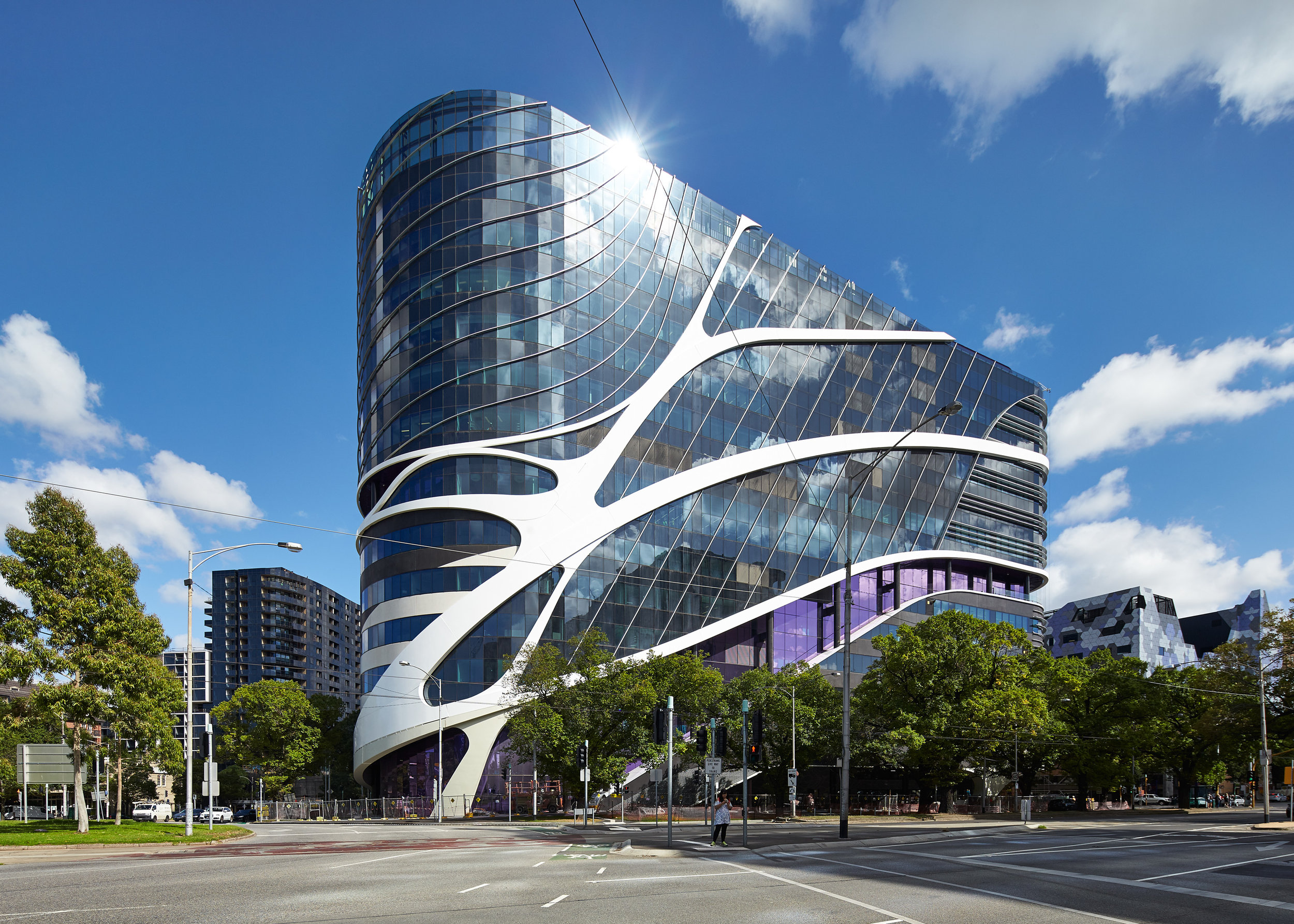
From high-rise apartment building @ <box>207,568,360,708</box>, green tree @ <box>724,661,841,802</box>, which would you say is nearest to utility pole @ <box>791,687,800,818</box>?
green tree @ <box>724,661,841,802</box>

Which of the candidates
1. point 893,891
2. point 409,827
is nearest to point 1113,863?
point 893,891

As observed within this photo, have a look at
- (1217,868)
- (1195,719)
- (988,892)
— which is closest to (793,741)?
(1195,719)

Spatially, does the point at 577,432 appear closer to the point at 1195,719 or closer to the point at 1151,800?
the point at 1195,719

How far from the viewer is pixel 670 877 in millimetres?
20031

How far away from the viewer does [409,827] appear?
170 feet

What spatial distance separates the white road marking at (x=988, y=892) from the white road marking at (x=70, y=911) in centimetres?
1160

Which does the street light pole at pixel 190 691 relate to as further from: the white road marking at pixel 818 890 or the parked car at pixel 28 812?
the parked car at pixel 28 812

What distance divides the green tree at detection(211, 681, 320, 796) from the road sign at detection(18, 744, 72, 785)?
17992mm

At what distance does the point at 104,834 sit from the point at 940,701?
1821 inches

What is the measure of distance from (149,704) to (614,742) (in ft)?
86.1

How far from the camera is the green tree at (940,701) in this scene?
188 feet

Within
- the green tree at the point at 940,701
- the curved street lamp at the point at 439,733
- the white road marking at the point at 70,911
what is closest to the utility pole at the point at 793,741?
the green tree at the point at 940,701

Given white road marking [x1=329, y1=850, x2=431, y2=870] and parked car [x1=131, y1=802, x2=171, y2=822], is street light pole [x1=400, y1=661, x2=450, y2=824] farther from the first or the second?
white road marking [x1=329, y1=850, x2=431, y2=870]

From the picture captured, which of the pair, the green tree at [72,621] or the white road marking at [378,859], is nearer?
the white road marking at [378,859]
